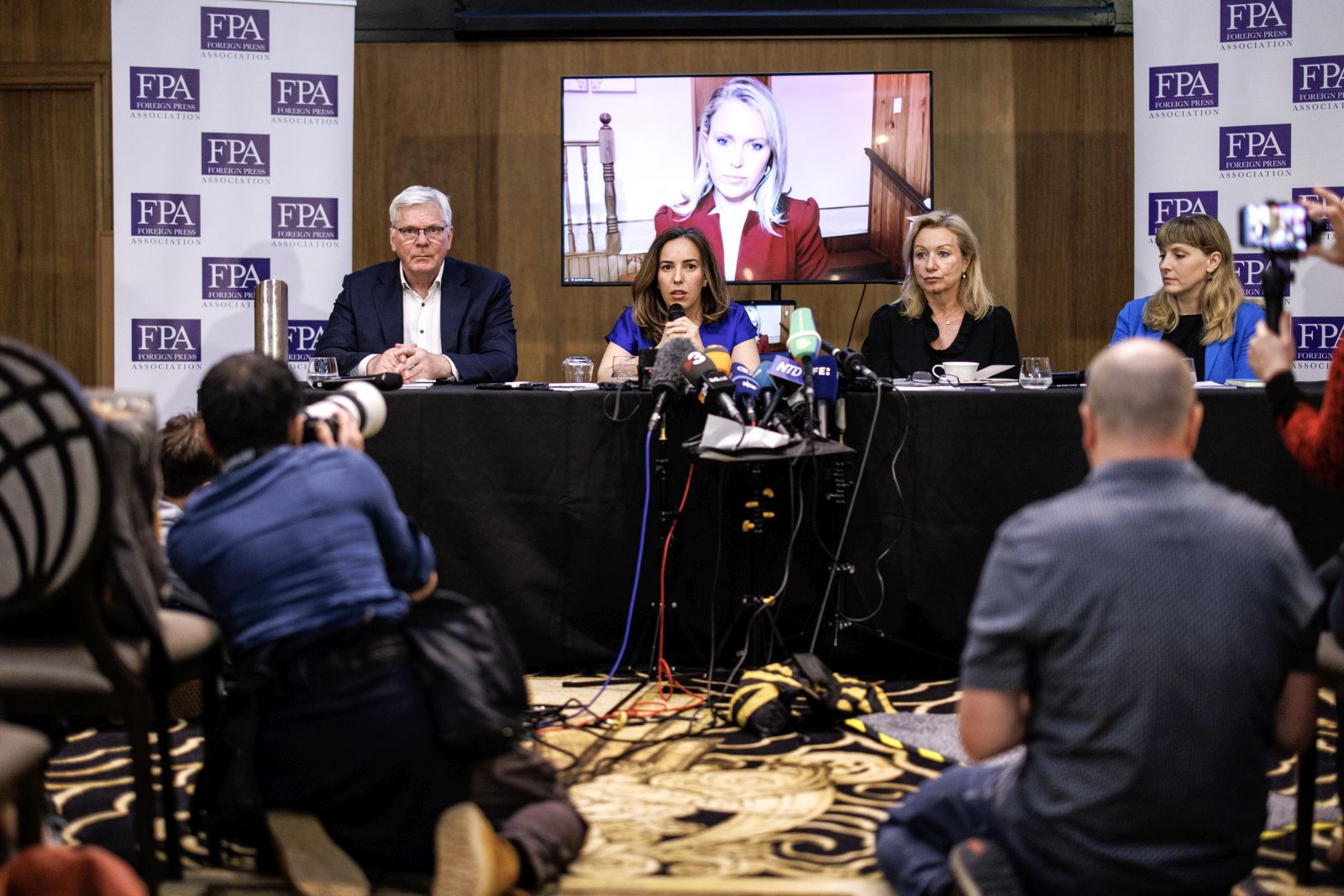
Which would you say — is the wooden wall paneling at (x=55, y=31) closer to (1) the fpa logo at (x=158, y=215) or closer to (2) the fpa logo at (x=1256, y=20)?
(1) the fpa logo at (x=158, y=215)

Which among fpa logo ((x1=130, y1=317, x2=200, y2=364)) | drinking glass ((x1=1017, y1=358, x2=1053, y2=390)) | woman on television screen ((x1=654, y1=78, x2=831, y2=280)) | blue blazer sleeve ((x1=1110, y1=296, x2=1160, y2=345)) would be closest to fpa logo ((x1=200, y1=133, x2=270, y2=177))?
fpa logo ((x1=130, y1=317, x2=200, y2=364))

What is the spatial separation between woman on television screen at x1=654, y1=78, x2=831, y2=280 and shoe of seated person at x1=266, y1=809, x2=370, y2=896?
3.39 m

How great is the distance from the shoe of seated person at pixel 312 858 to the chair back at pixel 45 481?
0.52 meters

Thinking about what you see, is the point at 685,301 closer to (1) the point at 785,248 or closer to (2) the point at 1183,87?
(1) the point at 785,248

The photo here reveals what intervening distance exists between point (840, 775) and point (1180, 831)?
122cm

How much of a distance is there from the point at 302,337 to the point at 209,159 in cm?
82

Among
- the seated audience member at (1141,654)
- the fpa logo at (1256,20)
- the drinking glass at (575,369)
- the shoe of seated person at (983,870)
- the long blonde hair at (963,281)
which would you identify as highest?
the fpa logo at (1256,20)

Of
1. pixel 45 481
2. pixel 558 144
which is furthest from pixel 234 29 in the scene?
pixel 45 481

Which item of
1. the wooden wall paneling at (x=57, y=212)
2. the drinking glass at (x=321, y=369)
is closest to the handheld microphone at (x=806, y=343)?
the drinking glass at (x=321, y=369)

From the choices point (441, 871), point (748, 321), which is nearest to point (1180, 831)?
point (441, 871)

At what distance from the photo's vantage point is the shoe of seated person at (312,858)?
6.66ft

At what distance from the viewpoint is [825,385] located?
11.3 feet

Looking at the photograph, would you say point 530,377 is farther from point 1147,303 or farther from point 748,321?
point 1147,303

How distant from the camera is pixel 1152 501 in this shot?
162 cm
